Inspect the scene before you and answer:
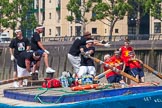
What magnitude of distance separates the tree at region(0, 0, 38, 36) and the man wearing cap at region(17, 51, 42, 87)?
64.8m

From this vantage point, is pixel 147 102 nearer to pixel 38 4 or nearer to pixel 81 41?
pixel 81 41

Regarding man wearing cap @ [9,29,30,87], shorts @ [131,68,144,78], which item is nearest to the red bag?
man wearing cap @ [9,29,30,87]

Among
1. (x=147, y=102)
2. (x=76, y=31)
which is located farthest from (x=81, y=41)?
(x=76, y=31)

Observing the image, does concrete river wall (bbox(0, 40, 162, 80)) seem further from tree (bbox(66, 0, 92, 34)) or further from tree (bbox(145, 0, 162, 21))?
tree (bbox(66, 0, 92, 34))

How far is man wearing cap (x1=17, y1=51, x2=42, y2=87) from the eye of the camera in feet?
58.1

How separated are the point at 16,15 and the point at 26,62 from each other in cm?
6602

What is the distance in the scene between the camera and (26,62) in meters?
17.9

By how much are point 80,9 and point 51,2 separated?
59.5 ft

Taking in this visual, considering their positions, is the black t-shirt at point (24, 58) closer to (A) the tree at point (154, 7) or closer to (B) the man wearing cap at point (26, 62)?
(B) the man wearing cap at point (26, 62)

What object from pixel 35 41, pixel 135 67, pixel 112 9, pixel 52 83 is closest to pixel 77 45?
pixel 35 41

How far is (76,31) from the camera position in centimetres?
9475

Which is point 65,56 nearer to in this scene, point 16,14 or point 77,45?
point 77,45

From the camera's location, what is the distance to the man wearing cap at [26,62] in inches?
698

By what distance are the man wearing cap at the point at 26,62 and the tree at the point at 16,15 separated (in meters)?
64.8
